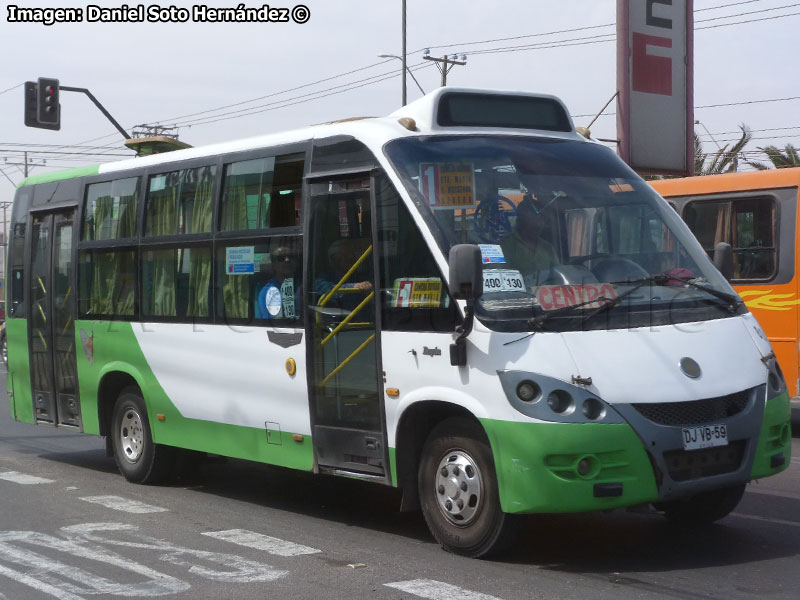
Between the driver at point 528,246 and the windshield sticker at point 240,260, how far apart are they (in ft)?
7.97

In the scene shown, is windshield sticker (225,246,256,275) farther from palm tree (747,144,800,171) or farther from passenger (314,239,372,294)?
palm tree (747,144,800,171)

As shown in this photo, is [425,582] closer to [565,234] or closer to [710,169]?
[565,234]

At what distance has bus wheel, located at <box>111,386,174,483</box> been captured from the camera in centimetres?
1041

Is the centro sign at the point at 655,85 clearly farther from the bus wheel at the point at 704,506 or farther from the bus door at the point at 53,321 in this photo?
the bus wheel at the point at 704,506

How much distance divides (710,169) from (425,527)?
31.0m

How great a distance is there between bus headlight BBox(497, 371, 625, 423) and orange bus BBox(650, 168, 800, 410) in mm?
7141

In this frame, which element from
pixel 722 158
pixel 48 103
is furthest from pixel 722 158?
pixel 48 103

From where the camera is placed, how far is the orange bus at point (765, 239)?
1311 cm

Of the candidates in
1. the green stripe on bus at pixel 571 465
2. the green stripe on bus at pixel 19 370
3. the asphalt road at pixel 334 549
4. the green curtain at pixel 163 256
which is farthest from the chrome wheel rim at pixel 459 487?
the green stripe on bus at pixel 19 370

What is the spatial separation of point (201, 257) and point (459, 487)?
3449mm

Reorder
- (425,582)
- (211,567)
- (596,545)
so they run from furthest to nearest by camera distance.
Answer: (596,545), (211,567), (425,582)

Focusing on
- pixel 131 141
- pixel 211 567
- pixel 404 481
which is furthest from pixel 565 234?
pixel 131 141

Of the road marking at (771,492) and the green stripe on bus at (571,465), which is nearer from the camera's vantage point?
the green stripe on bus at (571,465)

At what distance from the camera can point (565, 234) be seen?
736 cm
